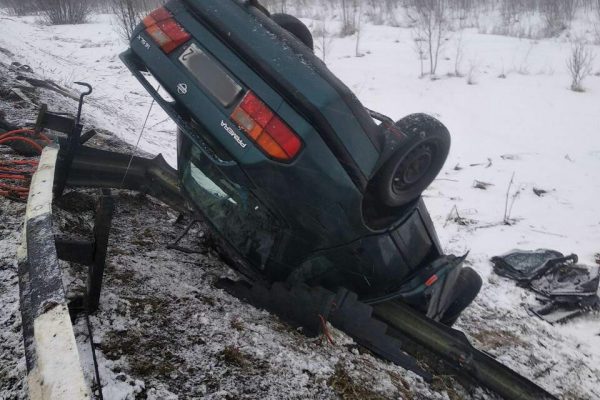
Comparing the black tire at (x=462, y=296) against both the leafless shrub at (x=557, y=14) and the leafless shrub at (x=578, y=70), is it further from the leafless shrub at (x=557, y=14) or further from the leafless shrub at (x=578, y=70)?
the leafless shrub at (x=557, y=14)

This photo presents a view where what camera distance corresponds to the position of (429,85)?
40.1 ft

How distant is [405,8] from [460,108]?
11.2 meters

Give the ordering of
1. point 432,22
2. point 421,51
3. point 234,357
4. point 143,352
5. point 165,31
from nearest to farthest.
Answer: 1. point 143,352
2. point 234,357
3. point 165,31
4. point 421,51
5. point 432,22

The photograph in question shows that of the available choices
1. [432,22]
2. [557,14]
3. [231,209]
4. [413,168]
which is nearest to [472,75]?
[432,22]

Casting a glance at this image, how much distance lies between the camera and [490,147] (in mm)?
9148

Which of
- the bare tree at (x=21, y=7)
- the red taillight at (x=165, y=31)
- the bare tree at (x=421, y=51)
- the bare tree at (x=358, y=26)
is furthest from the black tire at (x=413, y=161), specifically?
the bare tree at (x=21, y=7)

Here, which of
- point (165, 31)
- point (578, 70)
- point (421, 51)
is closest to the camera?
point (165, 31)

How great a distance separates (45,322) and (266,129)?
1.09 meters

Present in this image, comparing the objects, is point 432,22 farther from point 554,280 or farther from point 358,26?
point 554,280

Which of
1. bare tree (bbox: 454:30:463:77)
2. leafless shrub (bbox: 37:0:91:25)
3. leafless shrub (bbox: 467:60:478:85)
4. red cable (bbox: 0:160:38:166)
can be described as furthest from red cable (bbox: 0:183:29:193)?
leafless shrub (bbox: 37:0:91:25)

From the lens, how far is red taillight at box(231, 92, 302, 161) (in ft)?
5.80

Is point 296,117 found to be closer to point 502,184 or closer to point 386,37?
point 502,184

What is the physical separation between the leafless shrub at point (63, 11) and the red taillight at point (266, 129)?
24.3m

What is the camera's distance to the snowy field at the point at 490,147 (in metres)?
3.09
